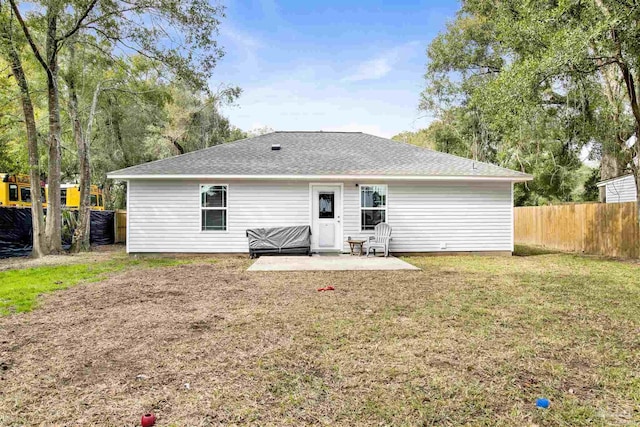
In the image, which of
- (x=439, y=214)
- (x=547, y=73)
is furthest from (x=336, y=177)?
(x=547, y=73)

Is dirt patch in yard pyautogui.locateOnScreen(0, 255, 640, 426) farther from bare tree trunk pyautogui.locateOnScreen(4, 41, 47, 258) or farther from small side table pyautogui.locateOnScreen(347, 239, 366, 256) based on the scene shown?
bare tree trunk pyautogui.locateOnScreen(4, 41, 47, 258)

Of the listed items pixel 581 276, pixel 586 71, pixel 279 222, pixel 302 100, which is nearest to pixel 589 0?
pixel 586 71

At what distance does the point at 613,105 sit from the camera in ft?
41.8

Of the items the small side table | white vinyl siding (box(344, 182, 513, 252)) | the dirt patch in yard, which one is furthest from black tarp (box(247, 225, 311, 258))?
the dirt patch in yard

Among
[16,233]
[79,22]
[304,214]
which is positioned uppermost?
[79,22]

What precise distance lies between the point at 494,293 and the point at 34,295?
7015mm

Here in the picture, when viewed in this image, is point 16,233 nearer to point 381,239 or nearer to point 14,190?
point 14,190

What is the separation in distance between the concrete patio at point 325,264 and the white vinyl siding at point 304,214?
4.90ft

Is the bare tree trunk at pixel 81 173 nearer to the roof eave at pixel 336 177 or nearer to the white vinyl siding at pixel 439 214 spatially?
the roof eave at pixel 336 177

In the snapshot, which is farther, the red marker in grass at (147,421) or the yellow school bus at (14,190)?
the yellow school bus at (14,190)

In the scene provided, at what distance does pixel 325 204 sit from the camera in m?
11.7

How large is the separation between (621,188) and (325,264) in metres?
14.9

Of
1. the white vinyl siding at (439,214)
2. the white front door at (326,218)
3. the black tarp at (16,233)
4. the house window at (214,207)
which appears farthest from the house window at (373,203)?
the black tarp at (16,233)

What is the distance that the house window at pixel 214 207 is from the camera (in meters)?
11.4
